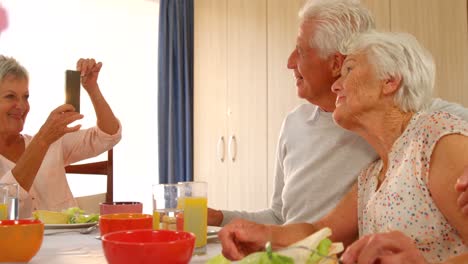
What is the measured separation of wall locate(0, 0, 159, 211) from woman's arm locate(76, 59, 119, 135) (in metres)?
1.35

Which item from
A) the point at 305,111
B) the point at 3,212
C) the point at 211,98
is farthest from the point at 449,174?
the point at 211,98

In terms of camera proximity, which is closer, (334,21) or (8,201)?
(8,201)

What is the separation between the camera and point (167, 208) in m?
1.20

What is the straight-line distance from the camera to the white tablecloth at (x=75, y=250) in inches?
43.9

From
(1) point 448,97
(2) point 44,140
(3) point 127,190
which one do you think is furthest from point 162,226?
(3) point 127,190

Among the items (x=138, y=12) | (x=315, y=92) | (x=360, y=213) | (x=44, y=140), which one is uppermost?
(x=138, y=12)

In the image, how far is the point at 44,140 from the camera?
204cm

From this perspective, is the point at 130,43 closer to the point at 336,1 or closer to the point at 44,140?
the point at 44,140

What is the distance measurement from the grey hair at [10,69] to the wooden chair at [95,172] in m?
0.46

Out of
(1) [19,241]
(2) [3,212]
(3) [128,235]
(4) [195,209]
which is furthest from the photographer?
(2) [3,212]

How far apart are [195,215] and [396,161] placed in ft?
1.59

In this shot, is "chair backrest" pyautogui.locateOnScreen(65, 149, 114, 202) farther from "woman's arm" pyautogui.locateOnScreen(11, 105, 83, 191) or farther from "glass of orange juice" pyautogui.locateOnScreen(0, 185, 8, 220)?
"glass of orange juice" pyautogui.locateOnScreen(0, 185, 8, 220)

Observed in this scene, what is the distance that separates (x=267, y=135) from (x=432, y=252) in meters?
2.19

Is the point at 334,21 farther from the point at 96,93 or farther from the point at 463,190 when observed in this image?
the point at 96,93
